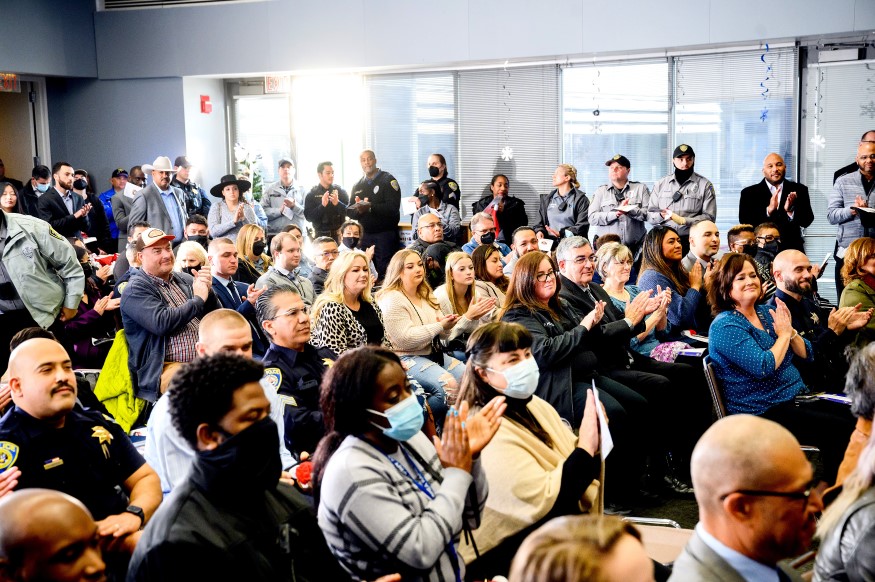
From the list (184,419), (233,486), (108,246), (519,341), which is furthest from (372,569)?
(108,246)

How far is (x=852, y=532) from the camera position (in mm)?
2068

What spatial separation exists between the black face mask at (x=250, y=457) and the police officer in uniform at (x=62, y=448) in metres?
0.85

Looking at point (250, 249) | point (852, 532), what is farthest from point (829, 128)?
point (852, 532)

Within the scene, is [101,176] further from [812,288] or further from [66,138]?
[812,288]

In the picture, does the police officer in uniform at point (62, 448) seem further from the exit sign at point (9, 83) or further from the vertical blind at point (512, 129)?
the exit sign at point (9, 83)

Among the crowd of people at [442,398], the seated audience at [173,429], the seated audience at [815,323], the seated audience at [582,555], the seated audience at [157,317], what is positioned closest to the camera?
the seated audience at [582,555]

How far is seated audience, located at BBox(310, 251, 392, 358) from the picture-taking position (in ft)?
15.5

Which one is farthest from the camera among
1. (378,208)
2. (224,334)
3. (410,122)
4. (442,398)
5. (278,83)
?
(278,83)

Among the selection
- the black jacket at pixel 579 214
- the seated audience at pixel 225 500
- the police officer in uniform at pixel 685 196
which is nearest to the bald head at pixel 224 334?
the seated audience at pixel 225 500

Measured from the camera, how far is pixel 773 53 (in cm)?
941

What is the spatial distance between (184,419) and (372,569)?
63 cm

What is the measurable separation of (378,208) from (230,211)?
5.41 ft

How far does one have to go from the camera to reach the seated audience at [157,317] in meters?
4.71

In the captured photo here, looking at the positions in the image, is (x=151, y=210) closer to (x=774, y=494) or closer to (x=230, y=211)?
(x=230, y=211)
